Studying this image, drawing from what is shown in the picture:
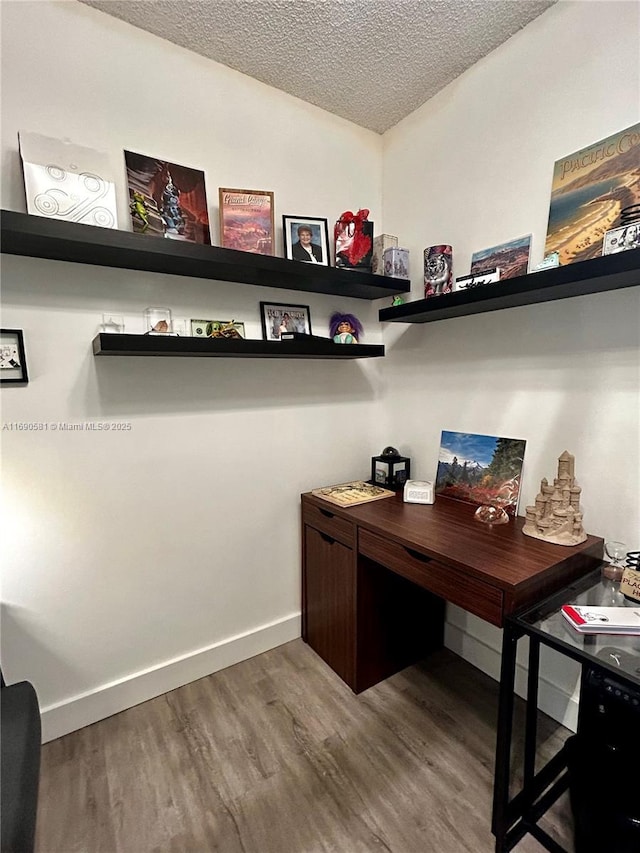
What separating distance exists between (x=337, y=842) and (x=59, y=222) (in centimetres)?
201

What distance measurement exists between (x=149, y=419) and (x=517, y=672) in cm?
186

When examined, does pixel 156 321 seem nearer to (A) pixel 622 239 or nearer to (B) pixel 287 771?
(A) pixel 622 239

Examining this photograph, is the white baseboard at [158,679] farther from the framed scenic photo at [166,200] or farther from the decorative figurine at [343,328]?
the framed scenic photo at [166,200]

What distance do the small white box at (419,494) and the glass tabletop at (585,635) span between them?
0.66 m

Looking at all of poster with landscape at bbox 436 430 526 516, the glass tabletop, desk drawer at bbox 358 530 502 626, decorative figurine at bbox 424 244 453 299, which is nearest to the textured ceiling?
decorative figurine at bbox 424 244 453 299

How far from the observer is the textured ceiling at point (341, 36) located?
57.2 inches

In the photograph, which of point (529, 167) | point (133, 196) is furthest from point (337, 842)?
point (529, 167)

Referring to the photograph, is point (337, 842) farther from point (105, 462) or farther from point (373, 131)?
point (373, 131)

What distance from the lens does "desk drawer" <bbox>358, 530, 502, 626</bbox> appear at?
1.19 meters

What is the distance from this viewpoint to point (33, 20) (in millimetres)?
1347

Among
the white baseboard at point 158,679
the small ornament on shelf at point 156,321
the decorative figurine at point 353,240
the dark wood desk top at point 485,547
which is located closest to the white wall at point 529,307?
the dark wood desk top at point 485,547

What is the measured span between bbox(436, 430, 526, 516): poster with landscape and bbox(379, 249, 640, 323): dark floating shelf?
0.56 metres

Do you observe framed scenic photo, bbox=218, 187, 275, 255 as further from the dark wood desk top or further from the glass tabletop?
the glass tabletop

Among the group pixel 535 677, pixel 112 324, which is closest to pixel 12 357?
pixel 112 324
